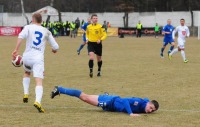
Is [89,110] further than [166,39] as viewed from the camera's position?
No

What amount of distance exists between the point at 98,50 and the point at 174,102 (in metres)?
6.00

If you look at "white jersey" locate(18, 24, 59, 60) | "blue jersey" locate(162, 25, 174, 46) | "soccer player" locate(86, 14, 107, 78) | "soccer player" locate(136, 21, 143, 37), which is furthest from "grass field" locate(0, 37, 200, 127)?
"soccer player" locate(136, 21, 143, 37)

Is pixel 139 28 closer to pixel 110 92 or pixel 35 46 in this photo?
pixel 110 92

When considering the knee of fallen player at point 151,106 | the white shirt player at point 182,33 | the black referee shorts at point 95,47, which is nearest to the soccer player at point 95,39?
the black referee shorts at point 95,47

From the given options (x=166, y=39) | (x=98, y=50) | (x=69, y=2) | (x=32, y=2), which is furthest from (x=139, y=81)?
(x=32, y=2)

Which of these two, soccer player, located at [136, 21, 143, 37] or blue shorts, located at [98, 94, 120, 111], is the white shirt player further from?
soccer player, located at [136, 21, 143, 37]

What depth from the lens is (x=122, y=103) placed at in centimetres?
934

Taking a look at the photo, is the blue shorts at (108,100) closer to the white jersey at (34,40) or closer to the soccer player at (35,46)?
the soccer player at (35,46)

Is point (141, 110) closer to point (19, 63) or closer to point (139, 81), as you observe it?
point (19, 63)

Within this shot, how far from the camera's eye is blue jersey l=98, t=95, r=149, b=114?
30.2 ft

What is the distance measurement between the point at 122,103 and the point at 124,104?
0.08 meters

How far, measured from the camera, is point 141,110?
936 centimetres

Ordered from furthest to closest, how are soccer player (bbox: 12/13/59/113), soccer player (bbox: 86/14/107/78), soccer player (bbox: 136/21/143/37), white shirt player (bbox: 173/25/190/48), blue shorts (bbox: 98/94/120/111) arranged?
soccer player (bbox: 136/21/143/37) < white shirt player (bbox: 173/25/190/48) < soccer player (bbox: 86/14/107/78) < soccer player (bbox: 12/13/59/113) < blue shorts (bbox: 98/94/120/111)

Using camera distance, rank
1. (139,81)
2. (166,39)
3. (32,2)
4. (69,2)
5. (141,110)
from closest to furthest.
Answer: (141,110), (139,81), (166,39), (69,2), (32,2)
